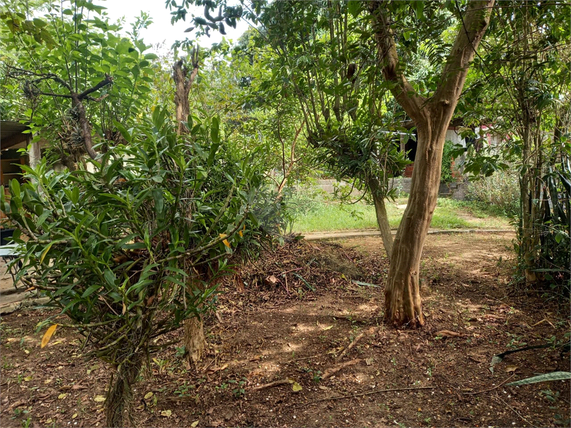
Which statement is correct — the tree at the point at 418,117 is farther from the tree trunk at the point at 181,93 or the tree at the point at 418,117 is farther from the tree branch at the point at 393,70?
the tree trunk at the point at 181,93

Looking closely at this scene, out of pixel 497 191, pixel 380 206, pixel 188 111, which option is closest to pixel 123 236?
pixel 188 111

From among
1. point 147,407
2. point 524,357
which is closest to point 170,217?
point 147,407

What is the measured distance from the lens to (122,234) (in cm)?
100

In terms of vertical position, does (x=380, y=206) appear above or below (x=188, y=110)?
below

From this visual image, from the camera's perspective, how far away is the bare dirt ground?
57.1 inches

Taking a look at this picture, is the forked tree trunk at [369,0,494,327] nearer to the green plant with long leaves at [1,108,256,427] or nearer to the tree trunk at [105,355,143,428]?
the green plant with long leaves at [1,108,256,427]

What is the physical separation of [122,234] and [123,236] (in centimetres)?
2

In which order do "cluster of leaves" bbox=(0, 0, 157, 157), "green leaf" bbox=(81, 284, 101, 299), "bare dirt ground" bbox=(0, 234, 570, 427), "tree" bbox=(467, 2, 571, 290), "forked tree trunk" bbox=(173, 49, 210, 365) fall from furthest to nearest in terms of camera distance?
"tree" bbox=(467, 2, 571, 290) < "cluster of leaves" bbox=(0, 0, 157, 157) < "forked tree trunk" bbox=(173, 49, 210, 365) < "bare dirt ground" bbox=(0, 234, 570, 427) < "green leaf" bbox=(81, 284, 101, 299)

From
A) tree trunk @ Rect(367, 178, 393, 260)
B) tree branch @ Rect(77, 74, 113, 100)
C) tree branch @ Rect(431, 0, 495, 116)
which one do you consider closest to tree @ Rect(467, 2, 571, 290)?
tree branch @ Rect(431, 0, 495, 116)

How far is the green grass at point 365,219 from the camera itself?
190 inches

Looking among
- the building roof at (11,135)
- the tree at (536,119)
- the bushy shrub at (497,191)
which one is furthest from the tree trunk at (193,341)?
the bushy shrub at (497,191)

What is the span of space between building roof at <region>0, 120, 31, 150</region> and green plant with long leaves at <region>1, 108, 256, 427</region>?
3842mm

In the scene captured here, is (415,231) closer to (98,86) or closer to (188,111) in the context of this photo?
(188,111)

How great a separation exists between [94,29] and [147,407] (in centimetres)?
180
